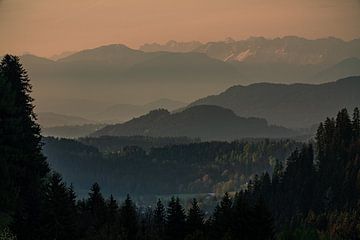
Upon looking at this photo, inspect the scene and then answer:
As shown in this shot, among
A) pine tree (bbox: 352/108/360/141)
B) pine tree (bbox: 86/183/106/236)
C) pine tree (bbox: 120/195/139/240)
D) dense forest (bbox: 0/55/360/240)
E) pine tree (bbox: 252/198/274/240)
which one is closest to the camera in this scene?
dense forest (bbox: 0/55/360/240)

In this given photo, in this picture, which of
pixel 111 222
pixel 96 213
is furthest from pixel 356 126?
pixel 111 222

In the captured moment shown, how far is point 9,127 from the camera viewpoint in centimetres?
4522

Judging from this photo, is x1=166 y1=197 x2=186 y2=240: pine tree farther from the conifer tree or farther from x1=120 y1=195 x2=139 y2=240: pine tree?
the conifer tree

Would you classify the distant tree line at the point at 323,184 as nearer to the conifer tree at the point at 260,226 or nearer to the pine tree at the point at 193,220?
the pine tree at the point at 193,220

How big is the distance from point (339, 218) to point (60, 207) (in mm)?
65726

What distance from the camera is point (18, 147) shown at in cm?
4700

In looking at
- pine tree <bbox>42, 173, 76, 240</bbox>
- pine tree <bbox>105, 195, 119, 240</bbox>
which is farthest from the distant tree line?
pine tree <bbox>42, 173, 76, 240</bbox>

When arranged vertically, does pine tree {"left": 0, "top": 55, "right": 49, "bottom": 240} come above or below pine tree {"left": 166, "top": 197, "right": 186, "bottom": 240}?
above

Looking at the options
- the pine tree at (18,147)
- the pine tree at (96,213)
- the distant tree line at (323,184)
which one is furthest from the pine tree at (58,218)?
the distant tree line at (323,184)

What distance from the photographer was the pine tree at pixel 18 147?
4216 centimetres

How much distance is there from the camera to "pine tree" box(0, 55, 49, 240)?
42156 millimetres

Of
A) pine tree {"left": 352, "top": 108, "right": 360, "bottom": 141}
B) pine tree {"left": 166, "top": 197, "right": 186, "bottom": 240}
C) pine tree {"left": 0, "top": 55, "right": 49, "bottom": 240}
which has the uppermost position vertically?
pine tree {"left": 352, "top": 108, "right": 360, "bottom": 141}

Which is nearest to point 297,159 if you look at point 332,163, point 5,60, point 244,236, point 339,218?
point 332,163

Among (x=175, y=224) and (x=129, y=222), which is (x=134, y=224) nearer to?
(x=129, y=222)
